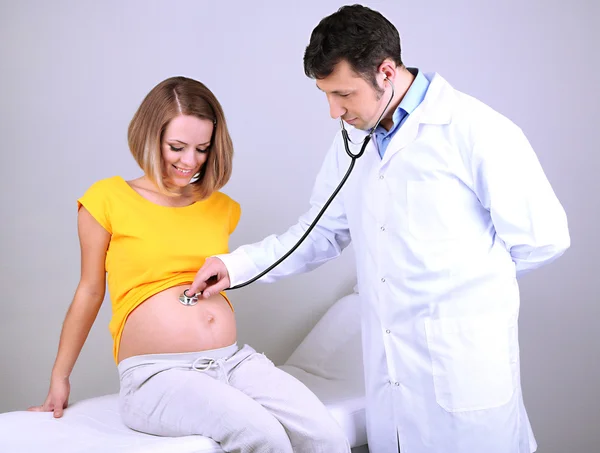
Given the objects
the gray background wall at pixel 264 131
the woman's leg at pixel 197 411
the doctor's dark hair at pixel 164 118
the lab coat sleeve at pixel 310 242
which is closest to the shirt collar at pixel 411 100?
the lab coat sleeve at pixel 310 242

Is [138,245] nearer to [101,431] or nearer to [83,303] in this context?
[83,303]

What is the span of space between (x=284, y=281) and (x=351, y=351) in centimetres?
50

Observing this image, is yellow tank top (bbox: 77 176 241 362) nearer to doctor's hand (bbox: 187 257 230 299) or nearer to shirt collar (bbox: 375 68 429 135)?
doctor's hand (bbox: 187 257 230 299)


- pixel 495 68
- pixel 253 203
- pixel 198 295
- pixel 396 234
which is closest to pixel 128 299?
pixel 198 295

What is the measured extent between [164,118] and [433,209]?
0.69 meters

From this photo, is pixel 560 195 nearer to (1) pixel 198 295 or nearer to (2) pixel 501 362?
(2) pixel 501 362

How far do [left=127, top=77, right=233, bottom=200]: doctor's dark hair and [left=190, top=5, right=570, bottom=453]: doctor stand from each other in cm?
33

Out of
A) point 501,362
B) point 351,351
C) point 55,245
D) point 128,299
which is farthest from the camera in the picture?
A: point 55,245

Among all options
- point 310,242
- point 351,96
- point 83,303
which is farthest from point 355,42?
point 83,303

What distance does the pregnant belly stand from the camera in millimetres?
1760

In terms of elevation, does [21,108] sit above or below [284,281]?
above

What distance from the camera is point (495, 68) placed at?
2.63 metres

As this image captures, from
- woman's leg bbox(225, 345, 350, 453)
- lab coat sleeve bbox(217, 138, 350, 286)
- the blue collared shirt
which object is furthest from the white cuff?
the blue collared shirt

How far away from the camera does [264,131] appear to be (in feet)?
8.53
